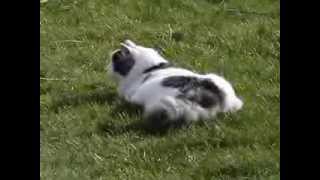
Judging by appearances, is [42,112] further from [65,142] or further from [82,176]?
[82,176]

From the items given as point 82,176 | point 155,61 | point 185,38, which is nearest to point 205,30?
point 185,38

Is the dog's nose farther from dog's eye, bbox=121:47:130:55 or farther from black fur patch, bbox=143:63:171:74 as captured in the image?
black fur patch, bbox=143:63:171:74

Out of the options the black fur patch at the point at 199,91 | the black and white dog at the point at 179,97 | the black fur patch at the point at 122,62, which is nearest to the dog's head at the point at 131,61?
the black fur patch at the point at 122,62

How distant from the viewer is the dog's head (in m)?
9.02

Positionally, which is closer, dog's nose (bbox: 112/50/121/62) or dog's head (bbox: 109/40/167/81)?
dog's head (bbox: 109/40/167/81)

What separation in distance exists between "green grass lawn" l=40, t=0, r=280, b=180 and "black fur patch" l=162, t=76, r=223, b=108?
0.19m

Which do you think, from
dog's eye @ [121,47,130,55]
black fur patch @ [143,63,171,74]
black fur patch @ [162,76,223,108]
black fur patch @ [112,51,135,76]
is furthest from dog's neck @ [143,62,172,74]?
black fur patch @ [162,76,223,108]

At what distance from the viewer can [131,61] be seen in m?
9.16

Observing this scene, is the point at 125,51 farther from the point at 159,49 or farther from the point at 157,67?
the point at 159,49

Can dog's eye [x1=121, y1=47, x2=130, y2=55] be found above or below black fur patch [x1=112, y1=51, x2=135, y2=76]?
above

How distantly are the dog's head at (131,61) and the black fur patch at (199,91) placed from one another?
1.19 m

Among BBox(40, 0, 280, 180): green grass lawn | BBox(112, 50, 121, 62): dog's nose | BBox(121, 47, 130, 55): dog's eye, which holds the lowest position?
BBox(40, 0, 280, 180): green grass lawn

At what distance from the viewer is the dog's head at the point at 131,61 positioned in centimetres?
902

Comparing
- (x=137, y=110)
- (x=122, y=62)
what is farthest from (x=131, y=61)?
(x=137, y=110)
